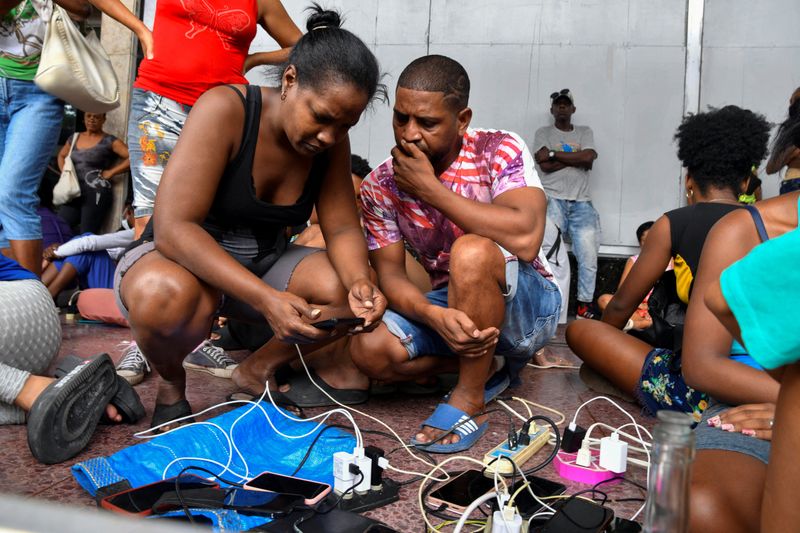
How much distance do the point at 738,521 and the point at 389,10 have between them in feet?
19.7

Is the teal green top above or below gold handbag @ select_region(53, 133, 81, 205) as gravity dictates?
above

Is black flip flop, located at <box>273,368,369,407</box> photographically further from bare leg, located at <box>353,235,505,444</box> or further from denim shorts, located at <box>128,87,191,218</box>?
denim shorts, located at <box>128,87,191,218</box>

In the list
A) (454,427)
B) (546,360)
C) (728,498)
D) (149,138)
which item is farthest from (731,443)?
(149,138)

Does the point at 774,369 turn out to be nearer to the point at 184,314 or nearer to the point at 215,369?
the point at 184,314

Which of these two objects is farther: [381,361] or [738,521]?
[381,361]

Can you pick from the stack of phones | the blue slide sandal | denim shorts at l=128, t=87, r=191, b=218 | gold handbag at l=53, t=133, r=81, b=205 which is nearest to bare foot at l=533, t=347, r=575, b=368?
the blue slide sandal

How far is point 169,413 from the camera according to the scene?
2227mm

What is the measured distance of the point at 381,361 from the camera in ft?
8.45

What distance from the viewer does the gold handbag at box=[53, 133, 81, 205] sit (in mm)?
6285

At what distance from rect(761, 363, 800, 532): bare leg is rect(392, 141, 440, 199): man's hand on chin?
1531 millimetres

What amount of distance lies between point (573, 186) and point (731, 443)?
484 centimetres

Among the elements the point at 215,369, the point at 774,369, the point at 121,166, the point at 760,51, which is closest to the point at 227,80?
the point at 215,369

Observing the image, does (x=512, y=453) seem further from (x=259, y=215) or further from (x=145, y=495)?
(x=259, y=215)

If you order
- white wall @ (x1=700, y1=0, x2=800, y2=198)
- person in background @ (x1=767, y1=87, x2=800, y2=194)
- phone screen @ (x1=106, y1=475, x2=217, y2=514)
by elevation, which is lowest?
phone screen @ (x1=106, y1=475, x2=217, y2=514)
